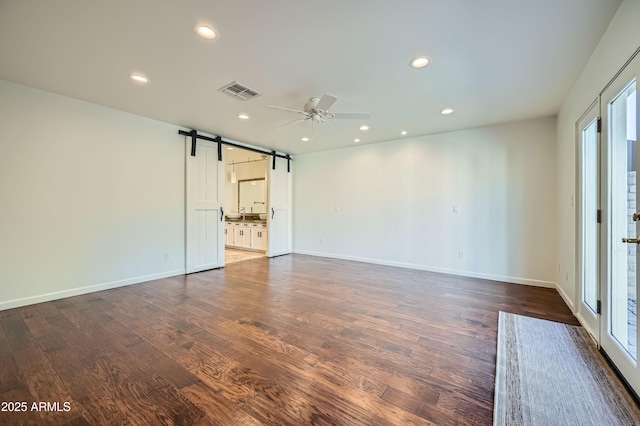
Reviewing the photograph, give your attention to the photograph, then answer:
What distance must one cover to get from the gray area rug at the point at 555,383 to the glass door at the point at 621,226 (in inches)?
5.8

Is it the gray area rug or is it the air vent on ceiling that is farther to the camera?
the air vent on ceiling

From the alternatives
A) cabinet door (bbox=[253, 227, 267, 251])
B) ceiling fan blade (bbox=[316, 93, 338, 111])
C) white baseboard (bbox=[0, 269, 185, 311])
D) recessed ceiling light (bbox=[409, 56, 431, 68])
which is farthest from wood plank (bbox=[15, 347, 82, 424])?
cabinet door (bbox=[253, 227, 267, 251])

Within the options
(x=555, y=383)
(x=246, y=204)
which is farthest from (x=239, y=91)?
(x=246, y=204)

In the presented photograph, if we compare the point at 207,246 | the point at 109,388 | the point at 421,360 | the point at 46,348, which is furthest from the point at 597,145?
the point at 207,246

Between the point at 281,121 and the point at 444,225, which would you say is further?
the point at 444,225

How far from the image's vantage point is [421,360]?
204 centimetres

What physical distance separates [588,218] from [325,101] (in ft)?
9.91

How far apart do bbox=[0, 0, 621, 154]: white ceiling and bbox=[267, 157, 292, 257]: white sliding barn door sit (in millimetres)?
2926

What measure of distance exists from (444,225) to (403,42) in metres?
3.54

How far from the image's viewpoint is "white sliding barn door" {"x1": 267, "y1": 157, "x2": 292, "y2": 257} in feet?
21.0

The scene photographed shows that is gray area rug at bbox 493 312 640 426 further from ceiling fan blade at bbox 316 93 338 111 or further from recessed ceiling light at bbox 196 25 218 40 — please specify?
recessed ceiling light at bbox 196 25 218 40

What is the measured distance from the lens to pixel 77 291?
11.4ft

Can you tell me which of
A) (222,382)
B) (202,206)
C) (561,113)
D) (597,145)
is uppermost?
(561,113)

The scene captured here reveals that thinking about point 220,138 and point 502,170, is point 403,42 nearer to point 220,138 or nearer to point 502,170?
point 502,170
